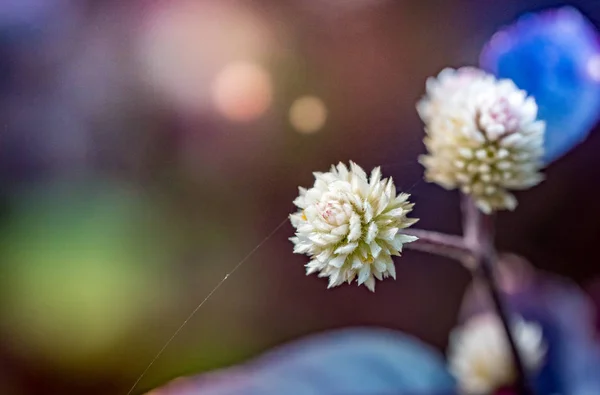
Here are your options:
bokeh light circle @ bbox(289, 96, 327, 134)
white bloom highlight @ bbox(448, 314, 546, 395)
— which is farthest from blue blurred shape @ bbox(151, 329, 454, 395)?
bokeh light circle @ bbox(289, 96, 327, 134)

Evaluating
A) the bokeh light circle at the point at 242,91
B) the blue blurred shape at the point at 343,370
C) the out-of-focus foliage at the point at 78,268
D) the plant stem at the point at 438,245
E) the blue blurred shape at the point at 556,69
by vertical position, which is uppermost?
the blue blurred shape at the point at 556,69

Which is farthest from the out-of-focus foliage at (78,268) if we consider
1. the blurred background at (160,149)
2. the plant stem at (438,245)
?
the plant stem at (438,245)

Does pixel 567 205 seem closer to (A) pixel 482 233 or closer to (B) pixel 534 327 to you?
(B) pixel 534 327

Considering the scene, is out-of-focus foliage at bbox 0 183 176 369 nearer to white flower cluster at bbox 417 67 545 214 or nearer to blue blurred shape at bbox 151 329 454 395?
blue blurred shape at bbox 151 329 454 395

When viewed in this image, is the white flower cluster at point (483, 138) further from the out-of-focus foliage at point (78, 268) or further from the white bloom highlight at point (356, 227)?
the out-of-focus foliage at point (78, 268)

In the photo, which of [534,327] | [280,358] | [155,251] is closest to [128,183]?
[155,251]

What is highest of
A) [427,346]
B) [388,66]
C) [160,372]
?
[388,66]
